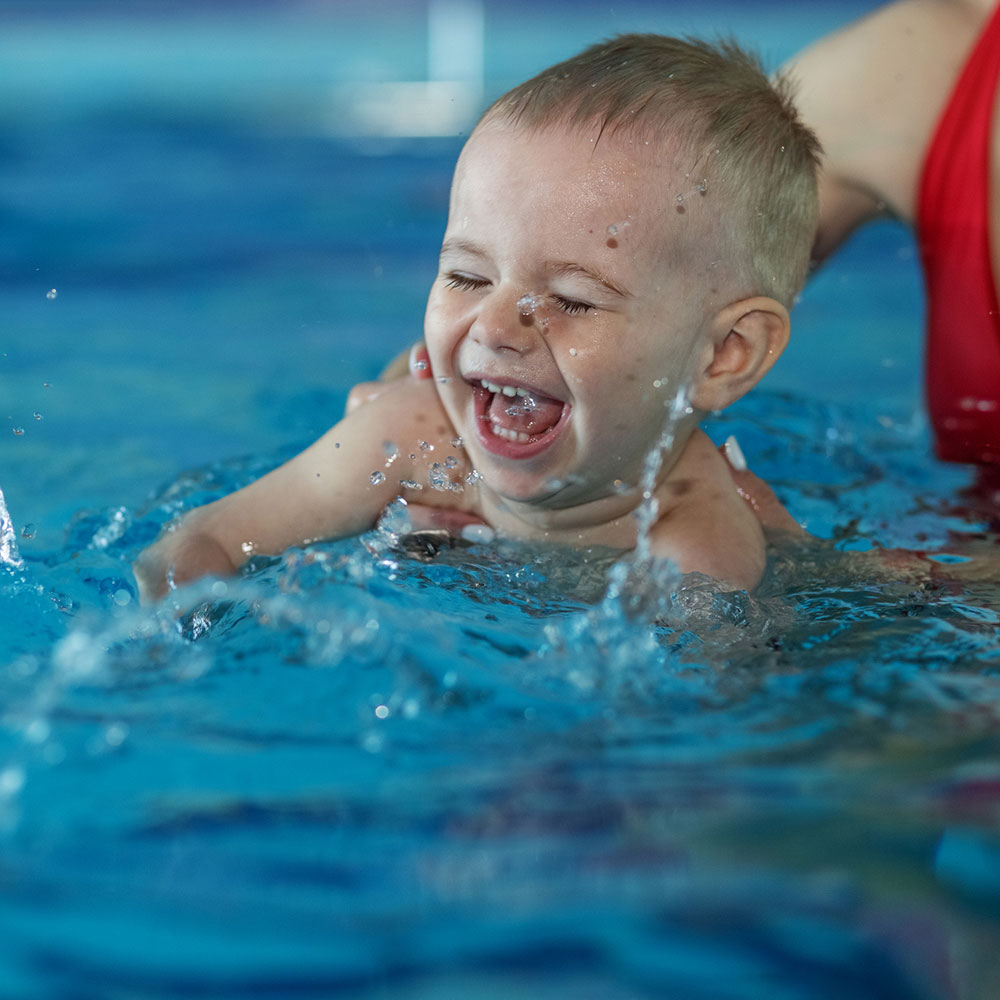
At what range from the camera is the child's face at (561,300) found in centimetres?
123

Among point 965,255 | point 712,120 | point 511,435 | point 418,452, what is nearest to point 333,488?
point 418,452

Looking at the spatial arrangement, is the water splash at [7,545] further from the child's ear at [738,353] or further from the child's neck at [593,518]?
the child's ear at [738,353]

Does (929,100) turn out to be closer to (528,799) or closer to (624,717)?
(624,717)

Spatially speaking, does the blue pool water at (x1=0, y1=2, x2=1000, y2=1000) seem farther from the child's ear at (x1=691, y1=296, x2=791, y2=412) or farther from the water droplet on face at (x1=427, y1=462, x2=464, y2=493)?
the child's ear at (x1=691, y1=296, x2=791, y2=412)

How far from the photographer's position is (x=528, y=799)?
884 mm

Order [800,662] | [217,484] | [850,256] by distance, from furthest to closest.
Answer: [850,256] → [217,484] → [800,662]

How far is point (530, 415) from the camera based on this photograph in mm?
1289

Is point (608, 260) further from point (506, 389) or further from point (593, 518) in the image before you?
point (593, 518)

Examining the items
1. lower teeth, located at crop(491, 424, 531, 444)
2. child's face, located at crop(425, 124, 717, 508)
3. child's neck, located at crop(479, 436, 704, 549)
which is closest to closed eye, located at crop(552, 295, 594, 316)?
child's face, located at crop(425, 124, 717, 508)

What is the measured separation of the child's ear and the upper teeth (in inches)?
7.4

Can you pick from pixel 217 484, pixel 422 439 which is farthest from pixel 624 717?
pixel 217 484

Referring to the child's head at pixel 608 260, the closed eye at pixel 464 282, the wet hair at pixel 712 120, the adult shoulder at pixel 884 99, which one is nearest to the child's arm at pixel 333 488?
the child's head at pixel 608 260

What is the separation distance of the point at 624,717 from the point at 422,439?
54cm

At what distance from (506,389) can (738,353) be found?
261 millimetres
